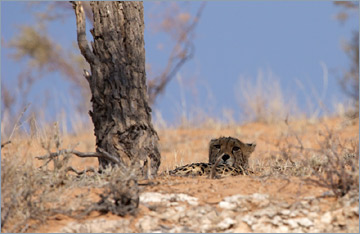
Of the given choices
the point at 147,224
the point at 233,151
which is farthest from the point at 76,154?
Answer: the point at 233,151

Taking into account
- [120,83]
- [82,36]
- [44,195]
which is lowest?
[44,195]

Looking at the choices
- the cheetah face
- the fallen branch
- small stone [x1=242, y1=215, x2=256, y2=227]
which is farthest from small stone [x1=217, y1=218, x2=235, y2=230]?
the cheetah face

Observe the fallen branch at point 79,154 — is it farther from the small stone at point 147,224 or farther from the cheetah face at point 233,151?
the cheetah face at point 233,151

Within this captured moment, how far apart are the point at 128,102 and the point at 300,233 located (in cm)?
184

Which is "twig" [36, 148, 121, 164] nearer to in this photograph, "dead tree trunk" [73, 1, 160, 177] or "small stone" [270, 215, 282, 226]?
"dead tree trunk" [73, 1, 160, 177]

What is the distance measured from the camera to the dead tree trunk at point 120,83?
524 cm

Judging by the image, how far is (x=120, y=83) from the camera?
208 inches

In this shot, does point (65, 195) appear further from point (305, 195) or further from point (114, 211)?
point (305, 195)

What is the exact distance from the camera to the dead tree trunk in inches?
206

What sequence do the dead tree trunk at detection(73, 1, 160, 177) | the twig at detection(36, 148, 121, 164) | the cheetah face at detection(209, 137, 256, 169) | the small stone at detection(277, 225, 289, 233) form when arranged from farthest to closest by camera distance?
the cheetah face at detection(209, 137, 256, 169), the dead tree trunk at detection(73, 1, 160, 177), the twig at detection(36, 148, 121, 164), the small stone at detection(277, 225, 289, 233)

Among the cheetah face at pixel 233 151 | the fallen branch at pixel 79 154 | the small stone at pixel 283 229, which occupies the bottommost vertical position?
the small stone at pixel 283 229

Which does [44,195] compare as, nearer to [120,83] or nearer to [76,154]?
[76,154]

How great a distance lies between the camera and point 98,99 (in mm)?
5301

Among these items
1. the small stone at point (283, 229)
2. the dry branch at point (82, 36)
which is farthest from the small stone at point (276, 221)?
the dry branch at point (82, 36)
